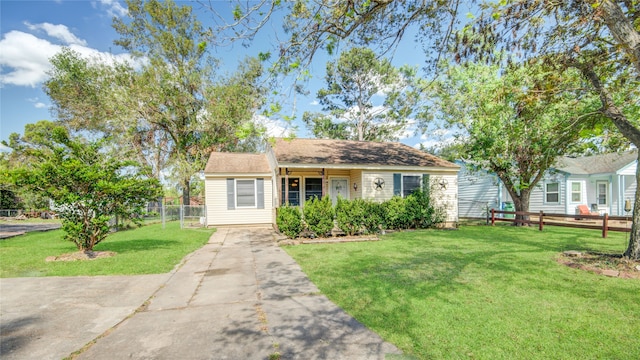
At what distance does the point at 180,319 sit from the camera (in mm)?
3615

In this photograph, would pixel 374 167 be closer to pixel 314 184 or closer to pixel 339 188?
pixel 339 188

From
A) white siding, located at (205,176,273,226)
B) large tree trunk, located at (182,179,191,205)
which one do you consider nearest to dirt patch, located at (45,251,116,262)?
white siding, located at (205,176,273,226)

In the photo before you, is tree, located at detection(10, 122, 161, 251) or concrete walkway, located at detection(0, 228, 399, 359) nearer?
concrete walkway, located at detection(0, 228, 399, 359)

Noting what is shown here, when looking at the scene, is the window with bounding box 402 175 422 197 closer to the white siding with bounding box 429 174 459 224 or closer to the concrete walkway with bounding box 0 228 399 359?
the white siding with bounding box 429 174 459 224

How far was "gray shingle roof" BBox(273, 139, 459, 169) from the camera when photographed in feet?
42.6

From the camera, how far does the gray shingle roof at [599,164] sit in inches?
688

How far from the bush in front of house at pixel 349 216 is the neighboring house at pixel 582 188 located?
9659mm

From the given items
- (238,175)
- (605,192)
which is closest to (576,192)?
(605,192)

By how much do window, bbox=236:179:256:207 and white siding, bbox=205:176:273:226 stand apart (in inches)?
10.5

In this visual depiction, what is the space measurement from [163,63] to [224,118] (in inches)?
226

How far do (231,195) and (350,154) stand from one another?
6501 mm

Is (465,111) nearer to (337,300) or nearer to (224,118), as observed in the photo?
(337,300)

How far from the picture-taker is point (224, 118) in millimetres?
21484

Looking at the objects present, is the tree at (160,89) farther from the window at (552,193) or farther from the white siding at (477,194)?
the window at (552,193)
